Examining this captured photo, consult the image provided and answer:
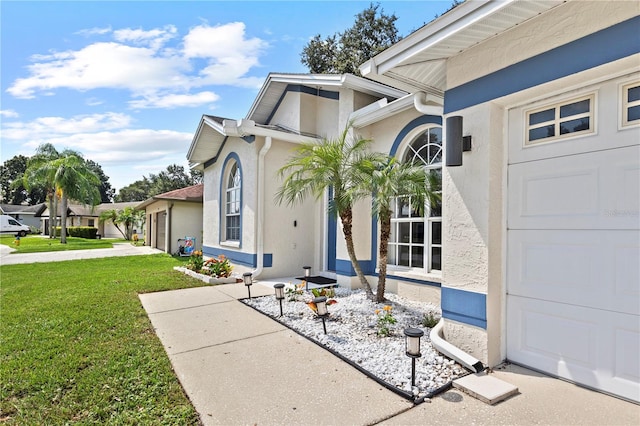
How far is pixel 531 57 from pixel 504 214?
5.61ft

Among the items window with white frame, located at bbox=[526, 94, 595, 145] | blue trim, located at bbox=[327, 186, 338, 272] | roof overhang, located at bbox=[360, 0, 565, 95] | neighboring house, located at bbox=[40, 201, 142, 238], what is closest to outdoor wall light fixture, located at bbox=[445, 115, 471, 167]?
window with white frame, located at bbox=[526, 94, 595, 145]

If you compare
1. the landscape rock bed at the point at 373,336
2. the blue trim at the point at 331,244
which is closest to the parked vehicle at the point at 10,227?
the blue trim at the point at 331,244

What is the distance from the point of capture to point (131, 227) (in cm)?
3612

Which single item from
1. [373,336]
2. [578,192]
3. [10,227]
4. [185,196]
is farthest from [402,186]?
[10,227]

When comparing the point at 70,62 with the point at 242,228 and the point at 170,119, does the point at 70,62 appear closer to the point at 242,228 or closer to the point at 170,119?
the point at 170,119

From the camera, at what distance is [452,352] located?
13.0 ft

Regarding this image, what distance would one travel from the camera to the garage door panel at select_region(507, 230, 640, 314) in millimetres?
3051

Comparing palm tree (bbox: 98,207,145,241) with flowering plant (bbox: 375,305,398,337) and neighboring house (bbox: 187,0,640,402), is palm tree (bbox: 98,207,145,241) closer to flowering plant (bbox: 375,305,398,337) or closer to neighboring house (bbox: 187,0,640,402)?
flowering plant (bbox: 375,305,398,337)

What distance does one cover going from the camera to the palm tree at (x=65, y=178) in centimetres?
2666

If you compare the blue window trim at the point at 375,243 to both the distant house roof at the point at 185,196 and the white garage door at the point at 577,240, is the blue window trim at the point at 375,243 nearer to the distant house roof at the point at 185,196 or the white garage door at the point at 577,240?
the white garage door at the point at 577,240

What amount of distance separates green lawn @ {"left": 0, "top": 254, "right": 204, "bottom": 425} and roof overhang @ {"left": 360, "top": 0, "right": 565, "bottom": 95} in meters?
4.67

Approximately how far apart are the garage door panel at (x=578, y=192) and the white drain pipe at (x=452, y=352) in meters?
1.59

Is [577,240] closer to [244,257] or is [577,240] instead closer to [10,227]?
[244,257]

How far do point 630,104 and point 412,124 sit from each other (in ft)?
13.5
